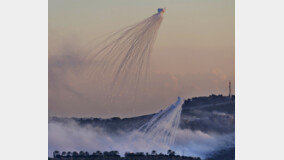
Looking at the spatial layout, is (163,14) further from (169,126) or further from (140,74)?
(169,126)

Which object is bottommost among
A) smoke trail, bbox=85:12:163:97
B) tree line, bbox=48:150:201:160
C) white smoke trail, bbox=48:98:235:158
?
tree line, bbox=48:150:201:160

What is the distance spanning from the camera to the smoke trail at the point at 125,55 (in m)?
7.49

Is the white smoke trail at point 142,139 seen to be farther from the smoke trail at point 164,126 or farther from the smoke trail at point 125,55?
the smoke trail at point 125,55

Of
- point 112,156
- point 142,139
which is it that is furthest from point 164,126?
point 112,156

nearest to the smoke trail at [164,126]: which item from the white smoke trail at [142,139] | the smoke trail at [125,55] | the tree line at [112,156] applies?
the white smoke trail at [142,139]

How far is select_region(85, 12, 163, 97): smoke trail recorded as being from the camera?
749cm

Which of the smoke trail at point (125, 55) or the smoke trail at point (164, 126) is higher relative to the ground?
the smoke trail at point (125, 55)

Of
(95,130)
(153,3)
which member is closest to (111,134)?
(95,130)

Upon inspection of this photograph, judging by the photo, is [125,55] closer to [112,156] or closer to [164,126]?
[164,126]

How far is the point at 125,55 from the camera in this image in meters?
7.50

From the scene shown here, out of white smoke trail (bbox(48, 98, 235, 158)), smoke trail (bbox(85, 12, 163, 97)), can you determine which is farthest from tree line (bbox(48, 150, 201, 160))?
smoke trail (bbox(85, 12, 163, 97))

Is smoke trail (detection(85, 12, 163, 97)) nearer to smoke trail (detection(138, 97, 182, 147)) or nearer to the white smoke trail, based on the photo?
smoke trail (detection(138, 97, 182, 147))

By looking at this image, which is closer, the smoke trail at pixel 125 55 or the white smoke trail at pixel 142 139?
the smoke trail at pixel 125 55

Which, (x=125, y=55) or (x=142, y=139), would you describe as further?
(x=142, y=139)
